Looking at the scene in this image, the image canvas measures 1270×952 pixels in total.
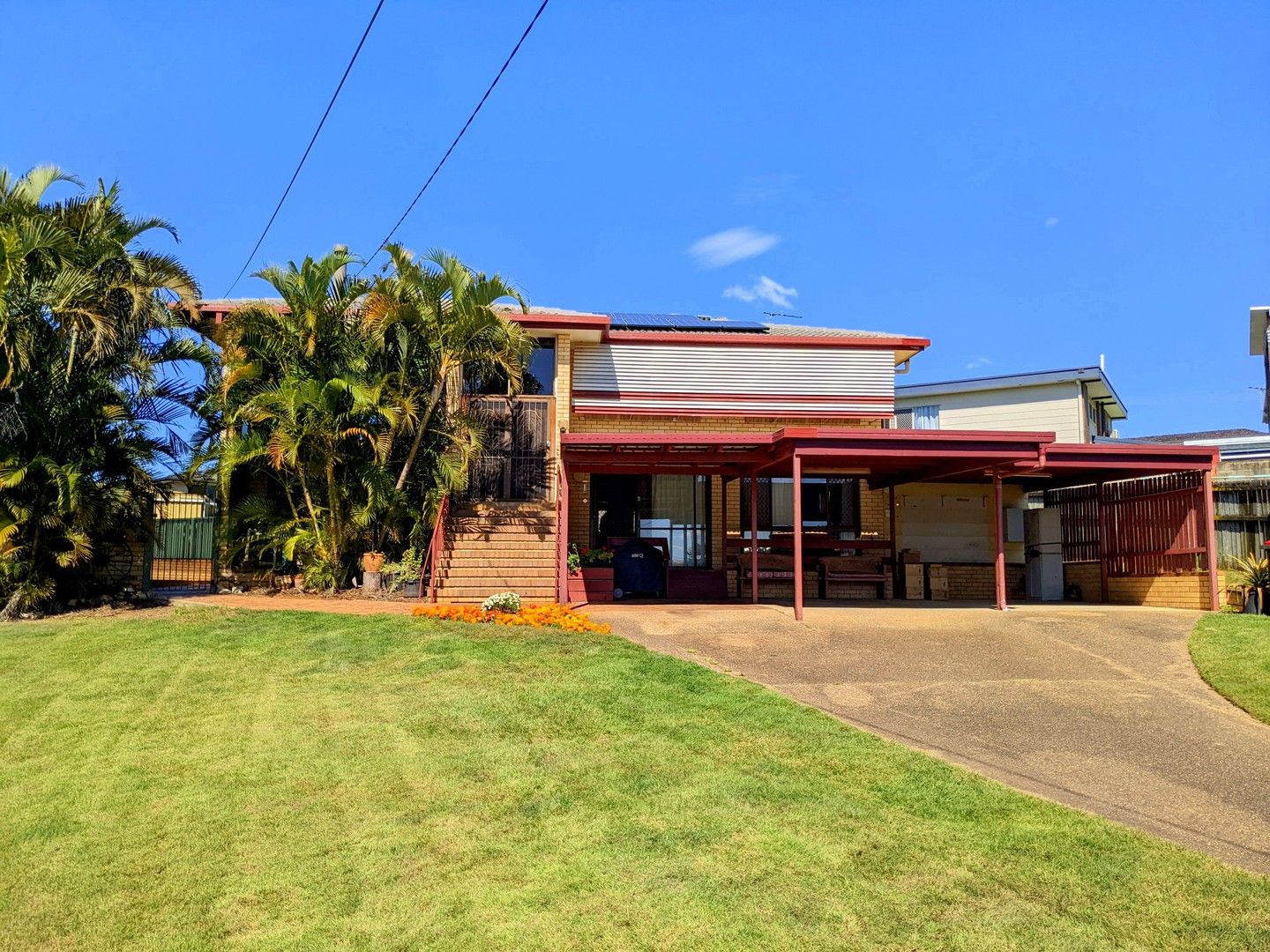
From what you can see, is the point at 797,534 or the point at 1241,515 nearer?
the point at 797,534

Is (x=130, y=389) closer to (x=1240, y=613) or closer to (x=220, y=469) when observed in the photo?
(x=220, y=469)

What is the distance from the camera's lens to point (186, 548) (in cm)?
1969

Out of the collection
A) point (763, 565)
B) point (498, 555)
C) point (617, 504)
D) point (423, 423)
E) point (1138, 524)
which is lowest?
point (763, 565)

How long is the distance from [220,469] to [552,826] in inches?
406

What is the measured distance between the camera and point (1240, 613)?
558 inches

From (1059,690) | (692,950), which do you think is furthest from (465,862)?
(1059,690)

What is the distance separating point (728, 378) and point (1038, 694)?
10.4m

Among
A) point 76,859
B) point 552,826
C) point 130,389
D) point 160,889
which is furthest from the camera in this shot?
point 130,389

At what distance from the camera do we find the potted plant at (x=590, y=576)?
14.6 meters

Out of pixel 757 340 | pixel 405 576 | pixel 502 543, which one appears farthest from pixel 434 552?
pixel 757 340

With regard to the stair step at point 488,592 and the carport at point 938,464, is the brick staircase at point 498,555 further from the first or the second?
the carport at point 938,464

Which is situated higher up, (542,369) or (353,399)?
(542,369)

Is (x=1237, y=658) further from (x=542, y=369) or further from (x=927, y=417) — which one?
(x=927, y=417)

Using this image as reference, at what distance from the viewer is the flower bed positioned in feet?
37.3
